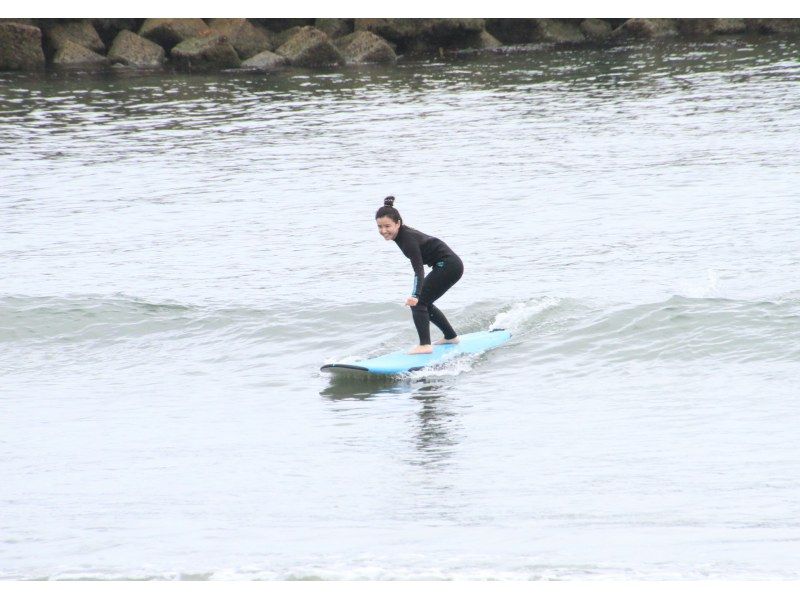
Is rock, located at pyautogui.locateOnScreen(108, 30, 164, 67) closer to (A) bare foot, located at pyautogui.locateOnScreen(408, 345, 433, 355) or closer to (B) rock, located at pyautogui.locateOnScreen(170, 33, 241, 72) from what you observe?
(B) rock, located at pyautogui.locateOnScreen(170, 33, 241, 72)

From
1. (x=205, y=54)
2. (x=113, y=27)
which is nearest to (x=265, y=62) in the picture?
(x=205, y=54)

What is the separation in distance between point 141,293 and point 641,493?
914 centimetres

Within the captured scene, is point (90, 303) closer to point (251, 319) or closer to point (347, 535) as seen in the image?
point (251, 319)

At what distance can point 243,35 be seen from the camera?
3747 centimetres

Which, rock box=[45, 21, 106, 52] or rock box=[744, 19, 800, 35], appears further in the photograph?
rock box=[744, 19, 800, 35]

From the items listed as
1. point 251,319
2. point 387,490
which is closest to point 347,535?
point 387,490

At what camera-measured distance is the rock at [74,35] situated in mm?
37719

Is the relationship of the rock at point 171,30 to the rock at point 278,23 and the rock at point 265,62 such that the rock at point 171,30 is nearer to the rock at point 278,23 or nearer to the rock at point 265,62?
the rock at point 278,23

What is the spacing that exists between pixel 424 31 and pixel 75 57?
11670 millimetres

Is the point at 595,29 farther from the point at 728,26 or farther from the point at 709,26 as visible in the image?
the point at 728,26

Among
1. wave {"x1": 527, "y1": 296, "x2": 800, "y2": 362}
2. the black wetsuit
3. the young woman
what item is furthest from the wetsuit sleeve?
wave {"x1": 527, "y1": 296, "x2": 800, "y2": 362}

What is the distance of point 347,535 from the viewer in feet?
22.7

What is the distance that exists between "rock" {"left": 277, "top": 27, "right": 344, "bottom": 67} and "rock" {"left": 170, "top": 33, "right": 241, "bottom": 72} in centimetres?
166

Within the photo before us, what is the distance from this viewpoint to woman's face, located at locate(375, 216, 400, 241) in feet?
34.3
